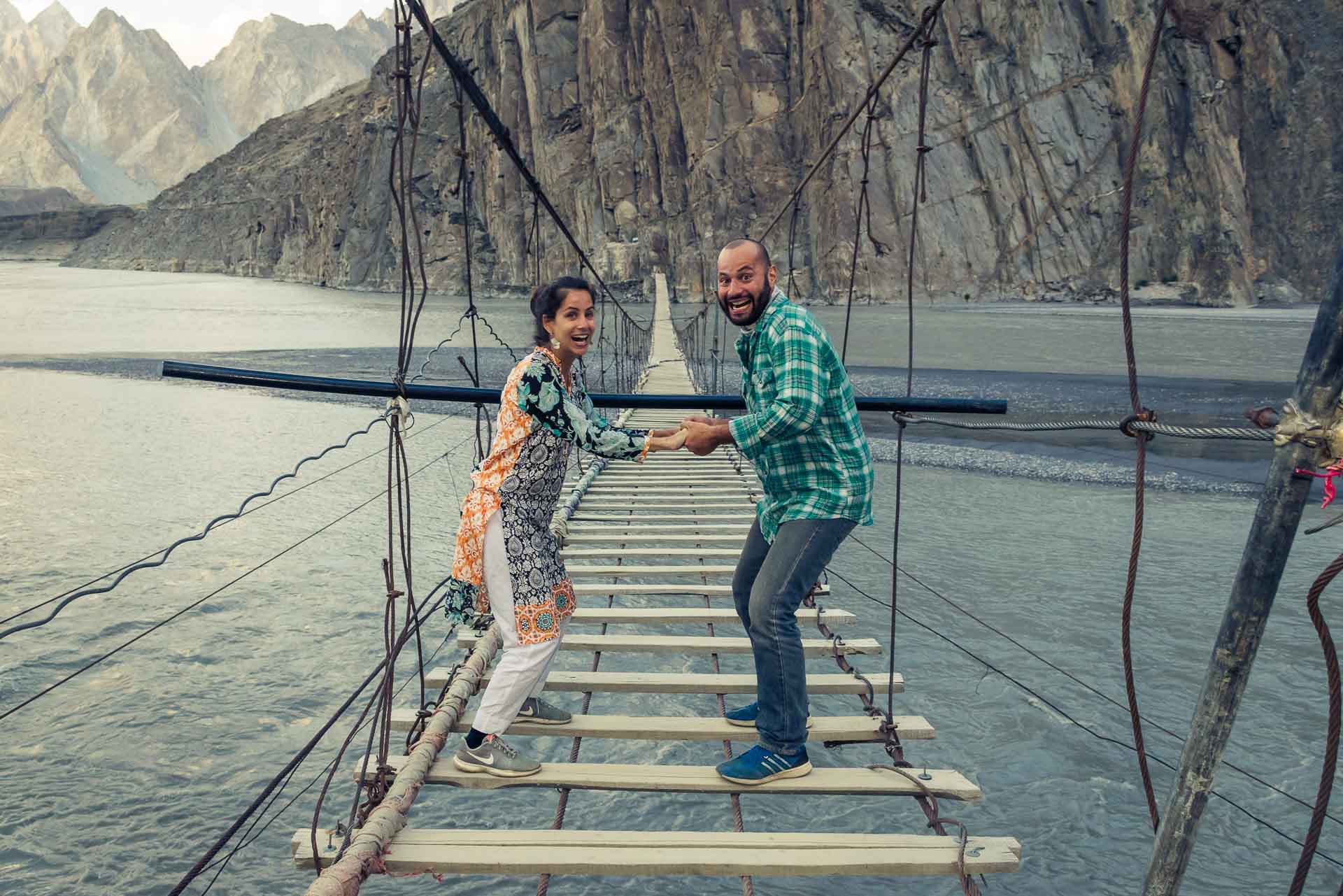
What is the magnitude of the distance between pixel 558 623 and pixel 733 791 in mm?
605

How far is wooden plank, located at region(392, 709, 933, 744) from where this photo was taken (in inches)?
101

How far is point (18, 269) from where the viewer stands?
84938mm

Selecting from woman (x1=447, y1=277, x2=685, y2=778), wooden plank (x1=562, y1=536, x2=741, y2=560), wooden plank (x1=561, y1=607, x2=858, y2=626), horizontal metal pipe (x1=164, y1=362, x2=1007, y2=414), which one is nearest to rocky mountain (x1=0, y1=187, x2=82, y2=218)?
wooden plank (x1=562, y1=536, x2=741, y2=560)

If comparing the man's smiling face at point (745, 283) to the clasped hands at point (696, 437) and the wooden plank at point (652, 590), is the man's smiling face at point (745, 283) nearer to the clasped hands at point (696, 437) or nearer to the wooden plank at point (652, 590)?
the clasped hands at point (696, 437)

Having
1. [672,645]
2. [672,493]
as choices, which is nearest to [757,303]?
[672,645]

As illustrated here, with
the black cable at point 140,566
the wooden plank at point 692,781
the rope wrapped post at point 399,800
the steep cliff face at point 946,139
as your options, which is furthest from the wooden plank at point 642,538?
the steep cliff face at point 946,139

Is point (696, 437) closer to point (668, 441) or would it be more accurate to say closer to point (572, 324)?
point (668, 441)

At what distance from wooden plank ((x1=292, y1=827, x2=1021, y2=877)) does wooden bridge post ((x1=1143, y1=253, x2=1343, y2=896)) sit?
0.57m

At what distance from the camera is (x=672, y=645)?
11.1 ft

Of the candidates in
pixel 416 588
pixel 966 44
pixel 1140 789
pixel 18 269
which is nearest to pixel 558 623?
pixel 1140 789

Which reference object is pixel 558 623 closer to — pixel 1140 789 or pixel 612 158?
pixel 1140 789

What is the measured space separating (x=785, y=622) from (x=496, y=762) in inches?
32.0

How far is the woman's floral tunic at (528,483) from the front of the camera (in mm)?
2172

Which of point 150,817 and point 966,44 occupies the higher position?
point 966,44
